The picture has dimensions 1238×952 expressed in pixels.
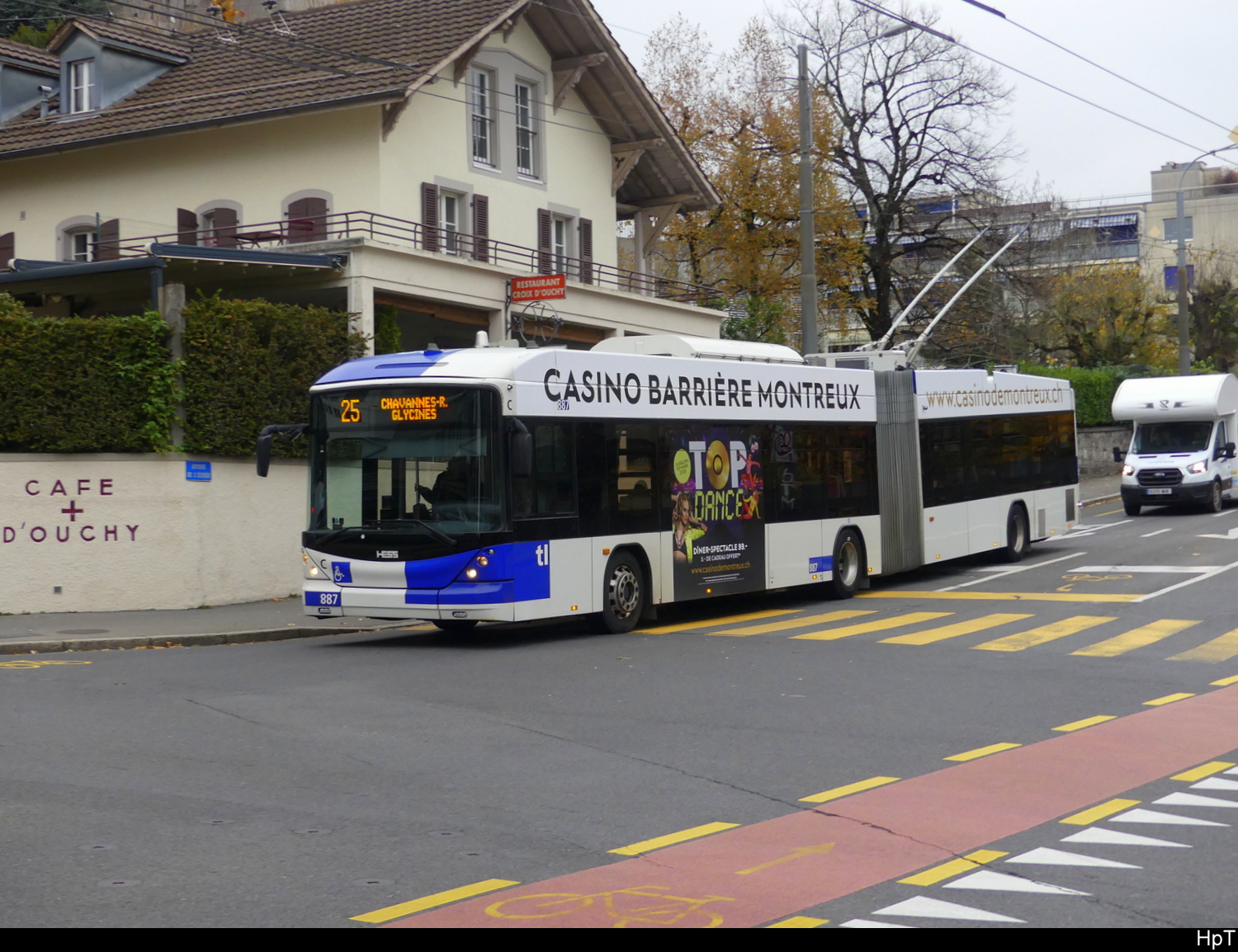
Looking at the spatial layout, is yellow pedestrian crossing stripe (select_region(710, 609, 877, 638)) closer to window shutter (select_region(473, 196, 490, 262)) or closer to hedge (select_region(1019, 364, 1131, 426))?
window shutter (select_region(473, 196, 490, 262))

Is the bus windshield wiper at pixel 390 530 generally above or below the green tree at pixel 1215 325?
below

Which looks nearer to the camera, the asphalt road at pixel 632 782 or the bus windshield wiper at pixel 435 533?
the asphalt road at pixel 632 782

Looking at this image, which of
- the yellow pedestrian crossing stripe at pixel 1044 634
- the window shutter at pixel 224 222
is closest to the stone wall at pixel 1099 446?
the window shutter at pixel 224 222

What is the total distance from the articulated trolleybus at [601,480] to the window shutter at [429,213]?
9.39 meters

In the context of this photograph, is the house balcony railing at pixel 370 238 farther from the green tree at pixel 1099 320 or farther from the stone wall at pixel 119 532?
the green tree at pixel 1099 320

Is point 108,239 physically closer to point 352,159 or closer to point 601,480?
point 352,159

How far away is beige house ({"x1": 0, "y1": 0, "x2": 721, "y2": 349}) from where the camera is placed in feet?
82.1

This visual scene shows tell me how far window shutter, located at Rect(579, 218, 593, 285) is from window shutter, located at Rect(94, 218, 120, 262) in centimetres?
971

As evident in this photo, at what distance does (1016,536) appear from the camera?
84.0ft

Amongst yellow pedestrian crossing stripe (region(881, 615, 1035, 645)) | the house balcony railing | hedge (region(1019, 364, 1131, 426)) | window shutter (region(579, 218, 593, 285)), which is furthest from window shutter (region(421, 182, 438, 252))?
hedge (region(1019, 364, 1131, 426))

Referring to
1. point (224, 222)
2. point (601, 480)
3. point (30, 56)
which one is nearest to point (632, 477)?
point (601, 480)

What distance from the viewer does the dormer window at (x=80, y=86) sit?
30.1 metres

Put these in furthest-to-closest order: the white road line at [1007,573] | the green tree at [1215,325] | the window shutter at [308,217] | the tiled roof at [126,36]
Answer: the green tree at [1215,325] → the tiled roof at [126,36] → the window shutter at [308,217] → the white road line at [1007,573]
